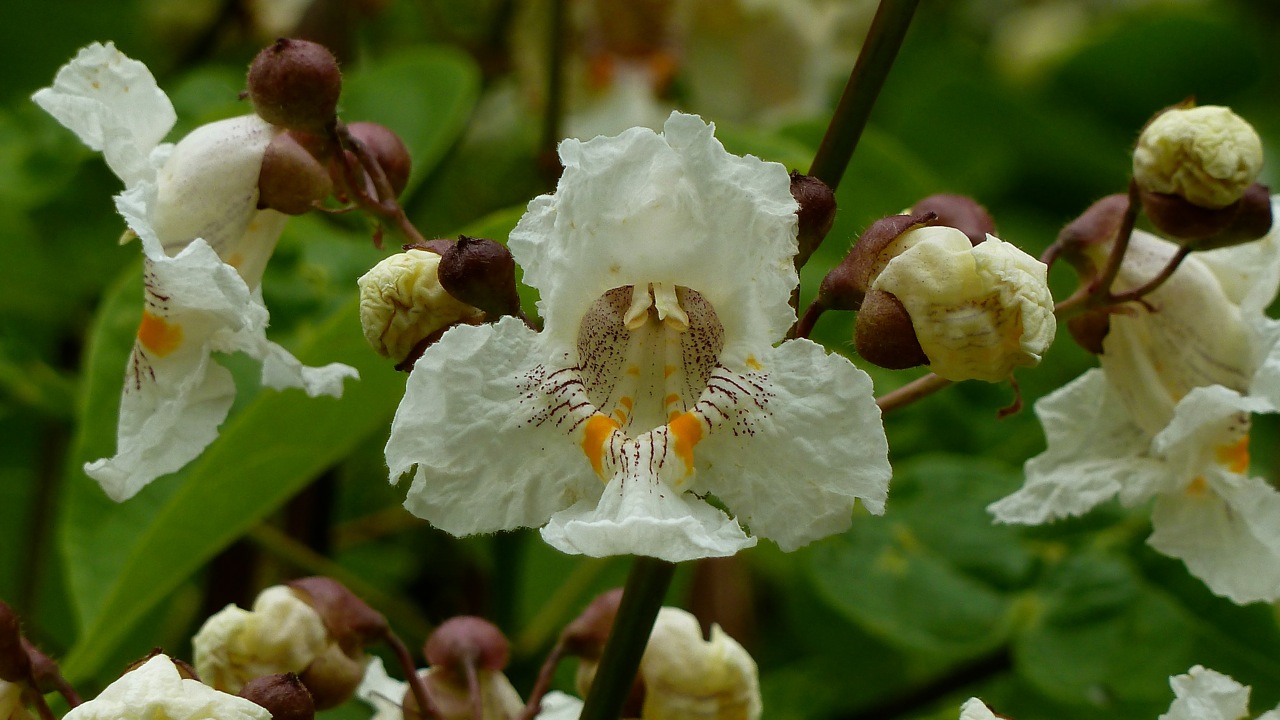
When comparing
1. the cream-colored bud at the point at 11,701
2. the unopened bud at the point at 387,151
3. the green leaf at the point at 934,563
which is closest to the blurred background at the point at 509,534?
the green leaf at the point at 934,563

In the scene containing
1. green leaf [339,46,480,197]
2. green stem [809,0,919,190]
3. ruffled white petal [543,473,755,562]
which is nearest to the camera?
ruffled white petal [543,473,755,562]

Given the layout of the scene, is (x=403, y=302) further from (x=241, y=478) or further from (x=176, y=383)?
(x=241, y=478)

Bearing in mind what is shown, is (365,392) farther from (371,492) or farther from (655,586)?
(371,492)

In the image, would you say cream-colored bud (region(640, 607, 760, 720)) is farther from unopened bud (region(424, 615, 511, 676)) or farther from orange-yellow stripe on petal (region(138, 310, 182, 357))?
orange-yellow stripe on petal (region(138, 310, 182, 357))

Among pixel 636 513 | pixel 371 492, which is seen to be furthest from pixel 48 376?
pixel 636 513

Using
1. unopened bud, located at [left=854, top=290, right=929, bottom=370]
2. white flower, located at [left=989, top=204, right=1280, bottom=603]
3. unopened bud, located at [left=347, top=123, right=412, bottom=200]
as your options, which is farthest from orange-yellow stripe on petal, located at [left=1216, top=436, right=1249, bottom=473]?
unopened bud, located at [left=347, top=123, right=412, bottom=200]
